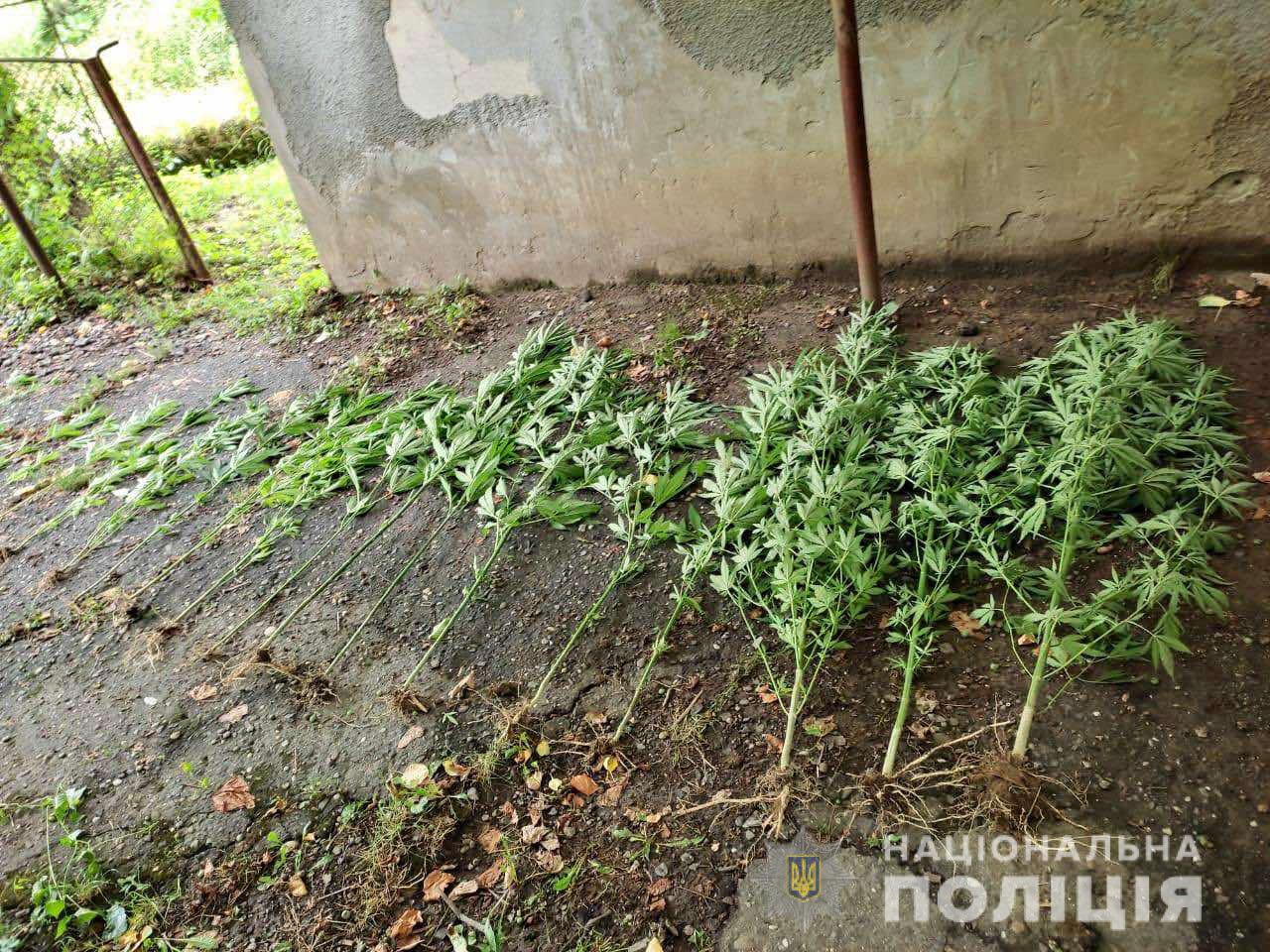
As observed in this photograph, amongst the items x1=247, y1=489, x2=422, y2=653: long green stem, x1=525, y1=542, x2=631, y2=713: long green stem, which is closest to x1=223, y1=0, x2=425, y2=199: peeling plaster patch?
x1=247, y1=489, x2=422, y2=653: long green stem

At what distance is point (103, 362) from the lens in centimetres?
600

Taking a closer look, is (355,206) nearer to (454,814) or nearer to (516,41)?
(516,41)

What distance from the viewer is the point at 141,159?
6.28 m

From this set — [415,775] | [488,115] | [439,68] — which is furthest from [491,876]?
[439,68]

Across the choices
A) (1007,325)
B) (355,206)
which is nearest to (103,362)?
(355,206)

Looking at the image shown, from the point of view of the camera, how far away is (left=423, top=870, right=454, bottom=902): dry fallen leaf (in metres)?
2.17

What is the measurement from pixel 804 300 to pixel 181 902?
3.63m

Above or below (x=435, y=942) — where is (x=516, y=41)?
above

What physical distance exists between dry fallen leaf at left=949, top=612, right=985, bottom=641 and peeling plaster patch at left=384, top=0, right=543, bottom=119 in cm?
354

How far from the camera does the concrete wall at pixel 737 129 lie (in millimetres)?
3285

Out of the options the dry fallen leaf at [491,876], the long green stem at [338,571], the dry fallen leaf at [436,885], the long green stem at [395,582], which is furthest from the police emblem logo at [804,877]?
the long green stem at [338,571]

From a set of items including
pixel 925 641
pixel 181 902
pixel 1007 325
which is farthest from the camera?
pixel 1007 325

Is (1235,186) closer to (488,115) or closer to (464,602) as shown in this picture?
(464,602)

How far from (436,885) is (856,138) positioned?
3.09 meters
